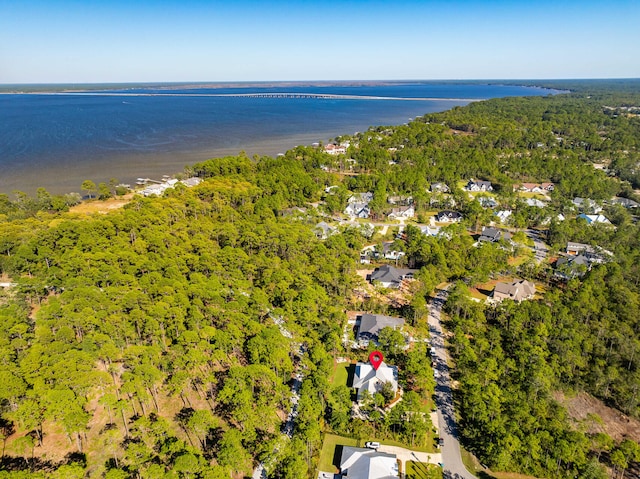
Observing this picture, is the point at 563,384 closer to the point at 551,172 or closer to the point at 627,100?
the point at 551,172

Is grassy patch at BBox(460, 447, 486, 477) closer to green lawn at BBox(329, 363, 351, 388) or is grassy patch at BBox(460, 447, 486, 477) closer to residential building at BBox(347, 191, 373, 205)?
green lawn at BBox(329, 363, 351, 388)

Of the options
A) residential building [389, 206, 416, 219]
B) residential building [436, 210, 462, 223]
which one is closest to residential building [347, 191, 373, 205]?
residential building [389, 206, 416, 219]

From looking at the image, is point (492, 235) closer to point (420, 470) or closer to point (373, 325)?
point (373, 325)

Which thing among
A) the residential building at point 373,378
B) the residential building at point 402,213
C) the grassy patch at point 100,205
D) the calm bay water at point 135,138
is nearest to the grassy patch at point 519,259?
the residential building at point 402,213

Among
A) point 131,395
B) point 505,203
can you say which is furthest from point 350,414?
point 505,203

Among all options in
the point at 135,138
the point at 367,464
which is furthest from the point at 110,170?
the point at 367,464

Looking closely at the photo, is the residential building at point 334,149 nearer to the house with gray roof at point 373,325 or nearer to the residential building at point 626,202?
the residential building at point 626,202

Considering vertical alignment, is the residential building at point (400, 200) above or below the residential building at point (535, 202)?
below
